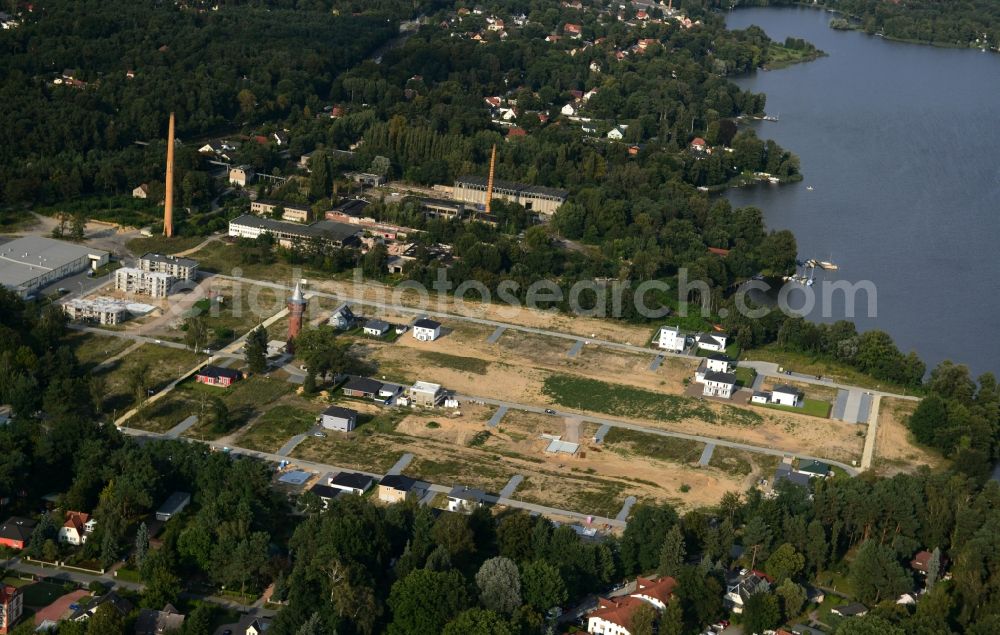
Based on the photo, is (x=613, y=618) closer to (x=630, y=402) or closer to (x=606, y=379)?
(x=630, y=402)

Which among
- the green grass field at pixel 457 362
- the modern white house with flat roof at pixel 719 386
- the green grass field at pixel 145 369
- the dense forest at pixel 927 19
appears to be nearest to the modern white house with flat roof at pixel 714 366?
the modern white house with flat roof at pixel 719 386

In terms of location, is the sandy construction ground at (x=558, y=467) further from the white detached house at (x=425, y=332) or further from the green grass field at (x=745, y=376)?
the green grass field at (x=745, y=376)

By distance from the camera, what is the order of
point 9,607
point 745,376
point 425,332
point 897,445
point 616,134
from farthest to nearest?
point 616,134 → point 425,332 → point 745,376 → point 897,445 → point 9,607

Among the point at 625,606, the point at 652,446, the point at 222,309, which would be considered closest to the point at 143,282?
the point at 222,309

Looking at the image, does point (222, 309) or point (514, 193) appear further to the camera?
point (514, 193)

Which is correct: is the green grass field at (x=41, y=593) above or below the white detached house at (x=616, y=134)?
below

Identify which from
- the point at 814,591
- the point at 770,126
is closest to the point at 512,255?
the point at 814,591
